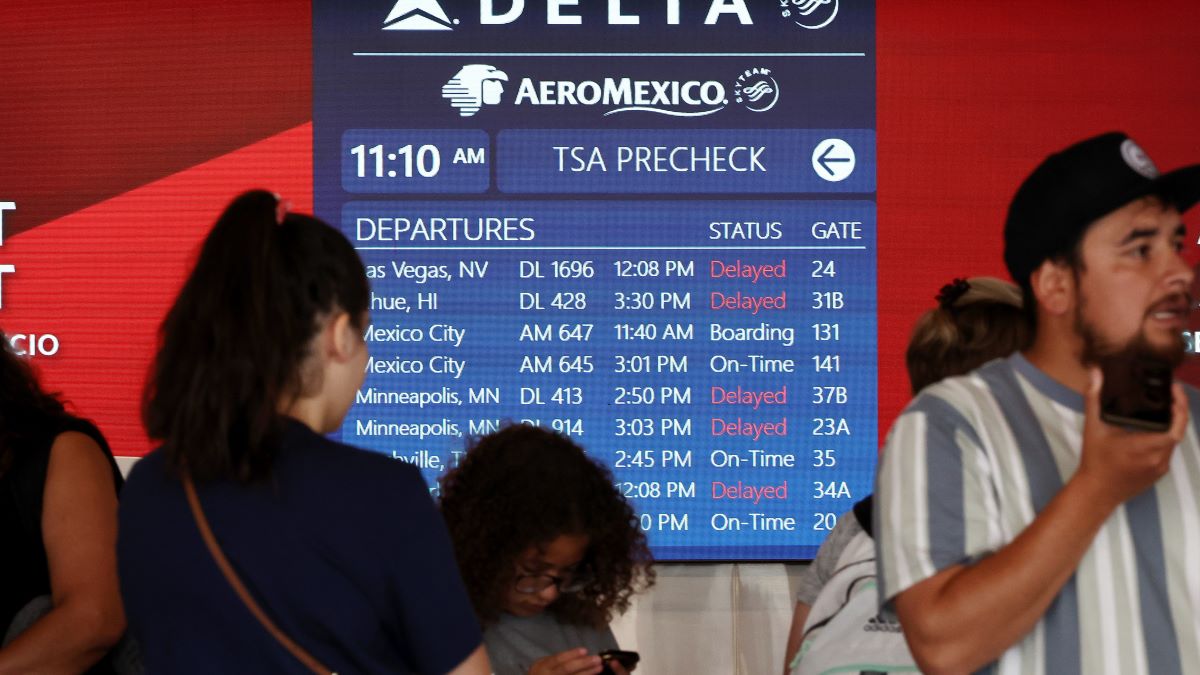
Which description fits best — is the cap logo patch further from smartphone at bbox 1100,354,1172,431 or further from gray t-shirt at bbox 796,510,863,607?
gray t-shirt at bbox 796,510,863,607

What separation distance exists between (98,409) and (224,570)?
2.56 meters

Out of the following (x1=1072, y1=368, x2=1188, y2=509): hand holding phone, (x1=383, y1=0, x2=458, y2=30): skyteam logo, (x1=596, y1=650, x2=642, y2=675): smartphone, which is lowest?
(x1=596, y1=650, x2=642, y2=675): smartphone

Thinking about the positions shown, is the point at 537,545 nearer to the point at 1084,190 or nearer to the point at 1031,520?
the point at 1031,520

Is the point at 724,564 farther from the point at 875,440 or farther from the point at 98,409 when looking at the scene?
the point at 98,409

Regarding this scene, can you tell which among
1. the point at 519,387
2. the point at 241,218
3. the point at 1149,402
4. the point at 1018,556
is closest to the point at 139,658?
the point at 241,218

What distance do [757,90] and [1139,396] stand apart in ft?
8.80

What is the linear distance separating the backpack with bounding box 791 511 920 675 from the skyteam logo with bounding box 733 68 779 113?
5.95 ft

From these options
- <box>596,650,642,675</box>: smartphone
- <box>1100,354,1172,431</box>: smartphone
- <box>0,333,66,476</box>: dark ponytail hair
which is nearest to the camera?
<box>1100,354,1172,431</box>: smartphone

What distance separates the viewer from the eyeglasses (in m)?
2.69

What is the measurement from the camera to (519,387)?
392 cm

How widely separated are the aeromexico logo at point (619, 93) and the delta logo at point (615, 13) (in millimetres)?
154

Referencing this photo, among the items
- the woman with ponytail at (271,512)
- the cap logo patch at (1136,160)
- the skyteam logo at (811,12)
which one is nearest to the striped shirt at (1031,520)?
the cap logo patch at (1136,160)

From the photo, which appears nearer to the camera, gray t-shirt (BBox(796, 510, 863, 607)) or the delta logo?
gray t-shirt (BBox(796, 510, 863, 607))

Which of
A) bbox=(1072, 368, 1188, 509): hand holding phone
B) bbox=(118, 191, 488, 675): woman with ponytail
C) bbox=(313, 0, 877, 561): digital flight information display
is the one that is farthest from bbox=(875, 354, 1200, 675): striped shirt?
bbox=(313, 0, 877, 561): digital flight information display
